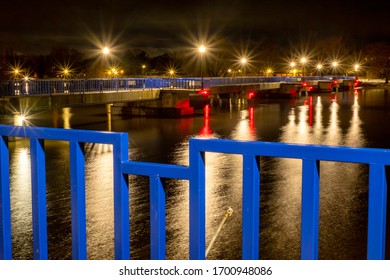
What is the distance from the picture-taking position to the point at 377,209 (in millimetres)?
2518

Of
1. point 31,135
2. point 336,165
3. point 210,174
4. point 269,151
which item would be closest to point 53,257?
point 31,135

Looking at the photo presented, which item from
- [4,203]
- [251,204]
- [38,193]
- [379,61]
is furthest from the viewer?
[379,61]

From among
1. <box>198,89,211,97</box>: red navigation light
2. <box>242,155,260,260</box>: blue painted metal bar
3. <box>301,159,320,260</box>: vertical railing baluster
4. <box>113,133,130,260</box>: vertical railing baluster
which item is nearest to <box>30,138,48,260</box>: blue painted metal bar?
<box>113,133,130,260</box>: vertical railing baluster

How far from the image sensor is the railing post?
2861 millimetres

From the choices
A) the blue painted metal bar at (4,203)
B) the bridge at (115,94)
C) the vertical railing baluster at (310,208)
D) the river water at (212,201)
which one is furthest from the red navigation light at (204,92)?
the vertical railing baluster at (310,208)

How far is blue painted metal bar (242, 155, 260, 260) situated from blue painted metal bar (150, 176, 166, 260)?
475mm

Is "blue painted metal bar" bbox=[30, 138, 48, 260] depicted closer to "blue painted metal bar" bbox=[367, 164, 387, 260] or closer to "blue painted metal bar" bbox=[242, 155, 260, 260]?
"blue painted metal bar" bbox=[242, 155, 260, 260]

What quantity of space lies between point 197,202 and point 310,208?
0.59 m

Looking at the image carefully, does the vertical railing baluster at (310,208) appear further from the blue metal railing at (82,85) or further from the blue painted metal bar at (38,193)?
the blue metal railing at (82,85)

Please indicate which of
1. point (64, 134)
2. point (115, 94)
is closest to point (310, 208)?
point (64, 134)

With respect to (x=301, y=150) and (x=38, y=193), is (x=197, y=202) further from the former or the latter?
(x=38, y=193)

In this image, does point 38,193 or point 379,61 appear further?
point 379,61

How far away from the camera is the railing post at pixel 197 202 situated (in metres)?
2.86

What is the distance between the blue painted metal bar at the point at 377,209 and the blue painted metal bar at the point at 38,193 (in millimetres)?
1983
